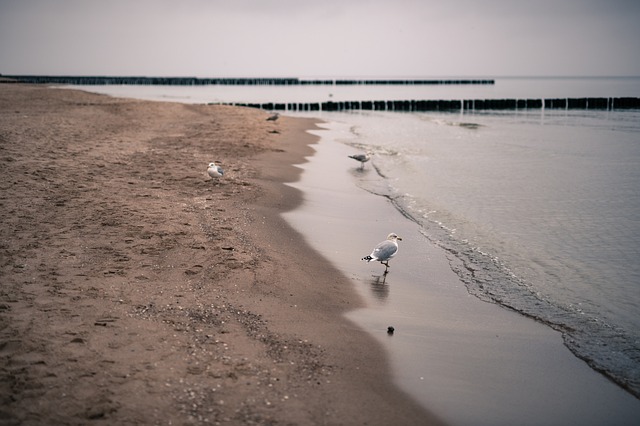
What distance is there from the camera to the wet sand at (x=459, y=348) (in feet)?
14.7

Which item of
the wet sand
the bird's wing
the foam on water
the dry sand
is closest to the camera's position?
the dry sand

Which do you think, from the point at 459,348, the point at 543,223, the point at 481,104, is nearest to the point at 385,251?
the point at 459,348

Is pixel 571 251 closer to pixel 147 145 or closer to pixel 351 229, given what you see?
pixel 351 229

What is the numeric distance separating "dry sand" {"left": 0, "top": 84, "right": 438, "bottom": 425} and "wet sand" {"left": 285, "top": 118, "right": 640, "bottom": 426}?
37 cm

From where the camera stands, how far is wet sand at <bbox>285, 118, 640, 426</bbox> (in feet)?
14.7

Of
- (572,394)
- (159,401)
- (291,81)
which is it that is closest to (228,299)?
(159,401)

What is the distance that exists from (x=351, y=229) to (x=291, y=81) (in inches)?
4638

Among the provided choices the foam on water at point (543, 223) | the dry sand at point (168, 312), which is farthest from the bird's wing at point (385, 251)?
the foam on water at point (543, 223)

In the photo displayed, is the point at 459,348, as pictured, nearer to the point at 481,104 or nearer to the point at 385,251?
the point at 385,251

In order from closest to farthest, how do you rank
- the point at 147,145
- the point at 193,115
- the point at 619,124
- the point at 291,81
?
the point at 147,145 → the point at 193,115 → the point at 619,124 → the point at 291,81

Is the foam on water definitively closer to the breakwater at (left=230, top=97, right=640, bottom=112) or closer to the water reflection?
the water reflection

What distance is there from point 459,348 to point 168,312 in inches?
125

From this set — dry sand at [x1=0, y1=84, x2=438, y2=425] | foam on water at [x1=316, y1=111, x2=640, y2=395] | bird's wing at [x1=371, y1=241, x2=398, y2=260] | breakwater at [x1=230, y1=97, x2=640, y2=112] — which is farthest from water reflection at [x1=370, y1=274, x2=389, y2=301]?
breakwater at [x1=230, y1=97, x2=640, y2=112]

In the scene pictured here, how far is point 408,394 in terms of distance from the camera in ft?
15.0
